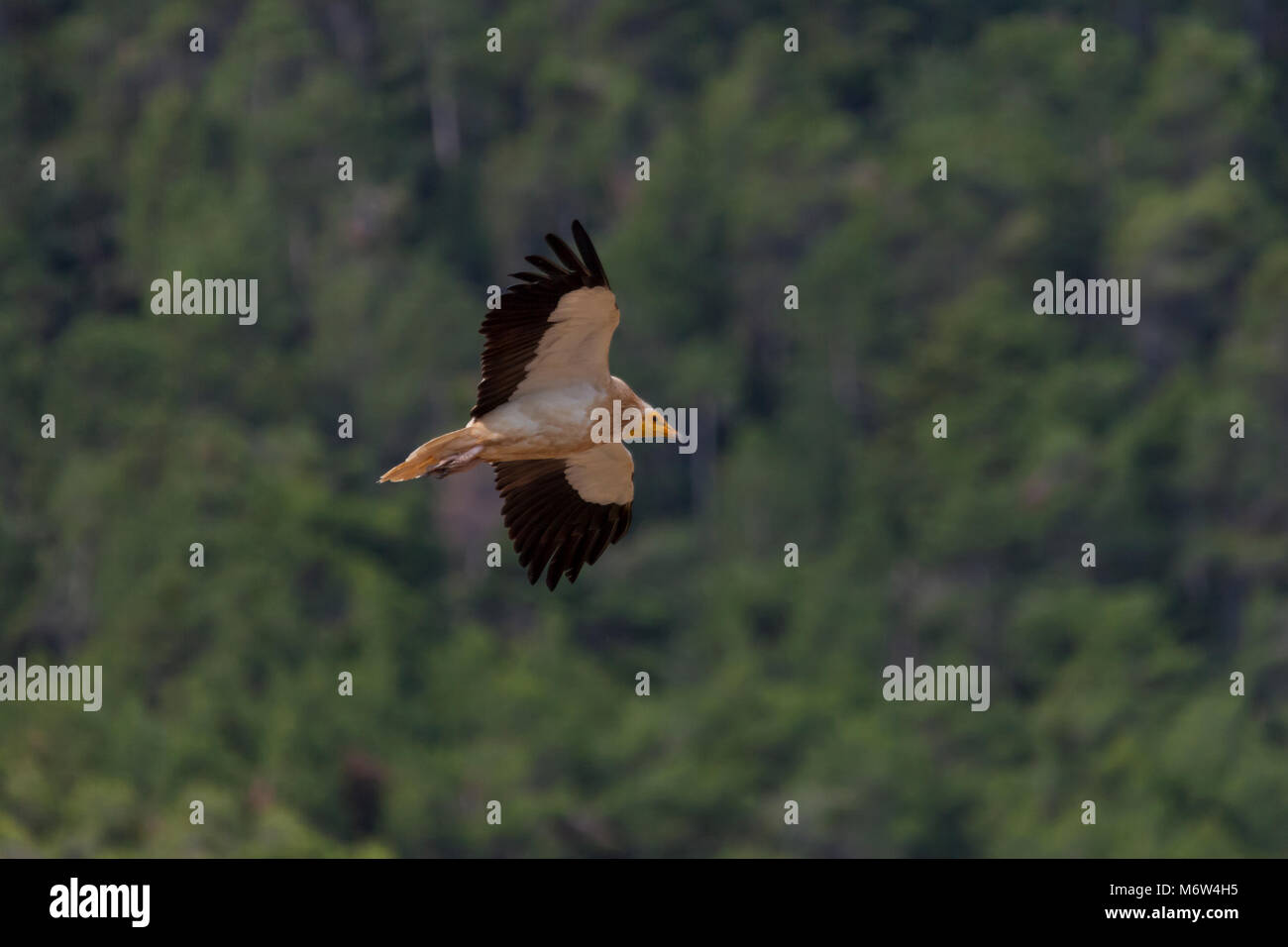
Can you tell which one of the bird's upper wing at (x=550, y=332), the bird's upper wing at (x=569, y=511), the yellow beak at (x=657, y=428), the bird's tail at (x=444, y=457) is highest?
the bird's upper wing at (x=550, y=332)

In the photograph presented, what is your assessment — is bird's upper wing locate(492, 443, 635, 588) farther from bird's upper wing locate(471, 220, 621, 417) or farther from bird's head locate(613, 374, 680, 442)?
bird's upper wing locate(471, 220, 621, 417)

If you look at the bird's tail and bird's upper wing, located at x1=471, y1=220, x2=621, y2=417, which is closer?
the bird's tail

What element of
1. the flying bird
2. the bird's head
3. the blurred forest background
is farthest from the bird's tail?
the blurred forest background

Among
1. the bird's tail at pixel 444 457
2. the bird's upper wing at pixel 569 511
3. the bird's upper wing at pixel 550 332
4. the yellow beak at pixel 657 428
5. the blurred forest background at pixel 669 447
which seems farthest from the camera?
the blurred forest background at pixel 669 447

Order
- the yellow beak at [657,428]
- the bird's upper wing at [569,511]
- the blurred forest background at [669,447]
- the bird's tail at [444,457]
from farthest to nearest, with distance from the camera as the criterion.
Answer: the blurred forest background at [669,447]
the bird's upper wing at [569,511]
the yellow beak at [657,428]
the bird's tail at [444,457]

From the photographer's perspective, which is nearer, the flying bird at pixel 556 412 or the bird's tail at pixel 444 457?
the bird's tail at pixel 444 457

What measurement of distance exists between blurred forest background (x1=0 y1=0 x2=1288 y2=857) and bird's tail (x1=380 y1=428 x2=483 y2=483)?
31.2 metres

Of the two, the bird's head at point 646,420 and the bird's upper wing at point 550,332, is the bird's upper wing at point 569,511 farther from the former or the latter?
the bird's upper wing at point 550,332

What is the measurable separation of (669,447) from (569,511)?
43.8 meters

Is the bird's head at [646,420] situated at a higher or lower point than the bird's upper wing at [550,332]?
lower

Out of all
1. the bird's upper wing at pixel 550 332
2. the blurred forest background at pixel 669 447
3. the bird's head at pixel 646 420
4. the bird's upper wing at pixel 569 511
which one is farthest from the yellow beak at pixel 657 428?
the blurred forest background at pixel 669 447

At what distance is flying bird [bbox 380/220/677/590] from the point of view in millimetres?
17859

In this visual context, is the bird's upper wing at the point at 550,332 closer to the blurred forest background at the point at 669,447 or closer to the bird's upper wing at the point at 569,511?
the bird's upper wing at the point at 569,511

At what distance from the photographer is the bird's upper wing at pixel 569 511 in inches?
763
